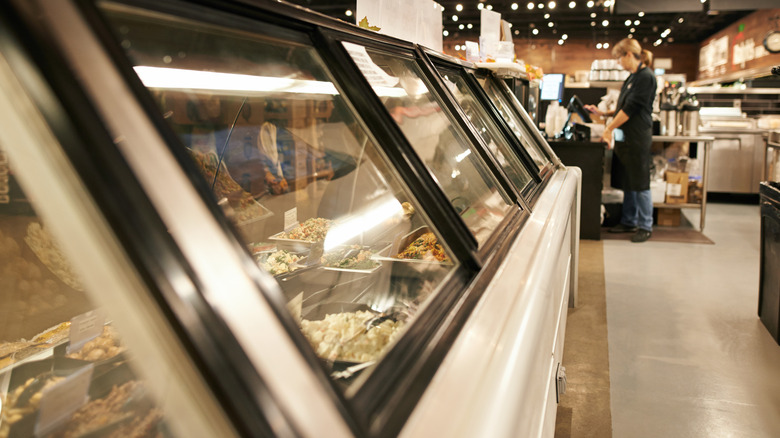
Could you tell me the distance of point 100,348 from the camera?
1.12 m

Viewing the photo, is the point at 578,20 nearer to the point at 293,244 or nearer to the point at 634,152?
the point at 634,152

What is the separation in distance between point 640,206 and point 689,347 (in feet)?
9.47

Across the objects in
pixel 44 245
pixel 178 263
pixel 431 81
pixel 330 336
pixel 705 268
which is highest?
pixel 431 81

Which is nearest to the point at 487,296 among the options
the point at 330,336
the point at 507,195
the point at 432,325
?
the point at 432,325

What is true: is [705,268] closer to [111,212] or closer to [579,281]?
[579,281]

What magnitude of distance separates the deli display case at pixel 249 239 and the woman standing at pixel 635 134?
12.2ft

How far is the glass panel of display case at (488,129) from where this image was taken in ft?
8.30

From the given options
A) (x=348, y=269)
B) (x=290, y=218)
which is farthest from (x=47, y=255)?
(x=290, y=218)

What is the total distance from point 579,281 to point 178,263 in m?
4.10

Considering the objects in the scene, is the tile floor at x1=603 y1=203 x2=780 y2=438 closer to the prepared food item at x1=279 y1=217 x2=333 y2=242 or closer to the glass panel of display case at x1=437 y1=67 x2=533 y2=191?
the glass panel of display case at x1=437 y1=67 x2=533 y2=191

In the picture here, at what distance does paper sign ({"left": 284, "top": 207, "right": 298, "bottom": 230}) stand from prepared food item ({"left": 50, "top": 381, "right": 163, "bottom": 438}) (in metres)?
1.33

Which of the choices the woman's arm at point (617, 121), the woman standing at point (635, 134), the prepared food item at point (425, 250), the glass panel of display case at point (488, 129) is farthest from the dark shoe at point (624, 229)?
the prepared food item at point (425, 250)

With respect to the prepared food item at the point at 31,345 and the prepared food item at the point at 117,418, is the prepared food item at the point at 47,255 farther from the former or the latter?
the prepared food item at the point at 117,418

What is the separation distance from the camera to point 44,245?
1255 mm
